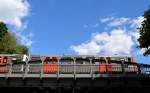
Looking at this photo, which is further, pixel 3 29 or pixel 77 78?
pixel 3 29

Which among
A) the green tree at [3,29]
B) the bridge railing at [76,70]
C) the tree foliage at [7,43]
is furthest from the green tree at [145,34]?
the green tree at [3,29]

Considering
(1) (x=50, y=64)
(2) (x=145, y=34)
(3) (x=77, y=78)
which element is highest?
(2) (x=145, y=34)

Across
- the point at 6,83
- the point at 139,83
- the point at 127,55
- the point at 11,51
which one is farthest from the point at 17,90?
the point at 11,51

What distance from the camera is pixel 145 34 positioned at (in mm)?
40781

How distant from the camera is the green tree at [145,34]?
133 feet

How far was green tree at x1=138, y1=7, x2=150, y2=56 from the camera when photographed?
40594mm

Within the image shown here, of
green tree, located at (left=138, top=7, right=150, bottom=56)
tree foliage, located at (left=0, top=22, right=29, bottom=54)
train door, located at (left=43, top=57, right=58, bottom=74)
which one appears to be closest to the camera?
green tree, located at (left=138, top=7, right=150, bottom=56)

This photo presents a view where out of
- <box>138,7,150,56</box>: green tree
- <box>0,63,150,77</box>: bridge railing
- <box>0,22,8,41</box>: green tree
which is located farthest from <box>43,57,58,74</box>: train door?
<box>0,22,8,41</box>: green tree

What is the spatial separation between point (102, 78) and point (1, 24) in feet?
193

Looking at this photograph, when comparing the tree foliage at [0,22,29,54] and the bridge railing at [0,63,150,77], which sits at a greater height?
the tree foliage at [0,22,29,54]

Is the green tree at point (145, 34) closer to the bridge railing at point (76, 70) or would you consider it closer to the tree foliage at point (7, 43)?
the bridge railing at point (76, 70)

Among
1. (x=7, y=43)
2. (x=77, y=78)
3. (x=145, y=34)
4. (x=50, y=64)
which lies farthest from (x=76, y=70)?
(x=7, y=43)

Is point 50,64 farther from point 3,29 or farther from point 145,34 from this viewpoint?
point 3,29

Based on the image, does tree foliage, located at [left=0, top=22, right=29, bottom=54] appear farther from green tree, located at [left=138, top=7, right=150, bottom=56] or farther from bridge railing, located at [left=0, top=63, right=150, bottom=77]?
green tree, located at [left=138, top=7, right=150, bottom=56]
